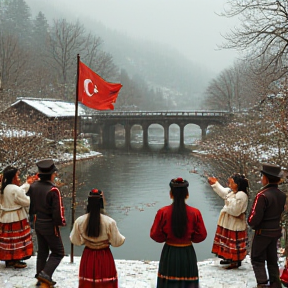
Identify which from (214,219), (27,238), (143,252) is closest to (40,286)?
(27,238)

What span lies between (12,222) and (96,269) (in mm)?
2510

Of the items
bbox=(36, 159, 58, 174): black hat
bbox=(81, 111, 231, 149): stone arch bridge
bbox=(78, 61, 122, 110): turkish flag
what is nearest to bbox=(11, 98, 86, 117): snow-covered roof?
bbox=(81, 111, 231, 149): stone arch bridge

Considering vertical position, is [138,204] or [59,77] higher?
[59,77]

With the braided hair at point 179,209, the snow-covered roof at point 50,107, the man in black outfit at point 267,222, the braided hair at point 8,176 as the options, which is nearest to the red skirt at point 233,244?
the man in black outfit at point 267,222

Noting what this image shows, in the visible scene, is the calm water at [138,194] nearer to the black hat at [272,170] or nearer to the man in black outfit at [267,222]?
the man in black outfit at [267,222]

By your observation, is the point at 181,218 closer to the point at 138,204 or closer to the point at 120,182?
the point at 138,204

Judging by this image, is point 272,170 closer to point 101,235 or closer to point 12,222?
point 101,235

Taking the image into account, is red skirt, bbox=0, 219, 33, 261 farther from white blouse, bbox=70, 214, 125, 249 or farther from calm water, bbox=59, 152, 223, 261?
calm water, bbox=59, 152, 223, 261

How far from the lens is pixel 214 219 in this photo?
20250 millimetres

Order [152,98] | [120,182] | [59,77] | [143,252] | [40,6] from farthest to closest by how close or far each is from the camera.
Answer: [40,6]
[152,98]
[59,77]
[120,182]
[143,252]

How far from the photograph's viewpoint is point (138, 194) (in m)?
26.1

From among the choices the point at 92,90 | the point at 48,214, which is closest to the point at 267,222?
the point at 48,214

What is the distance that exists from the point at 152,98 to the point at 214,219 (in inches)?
5278

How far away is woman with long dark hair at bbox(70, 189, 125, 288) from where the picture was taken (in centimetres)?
559
